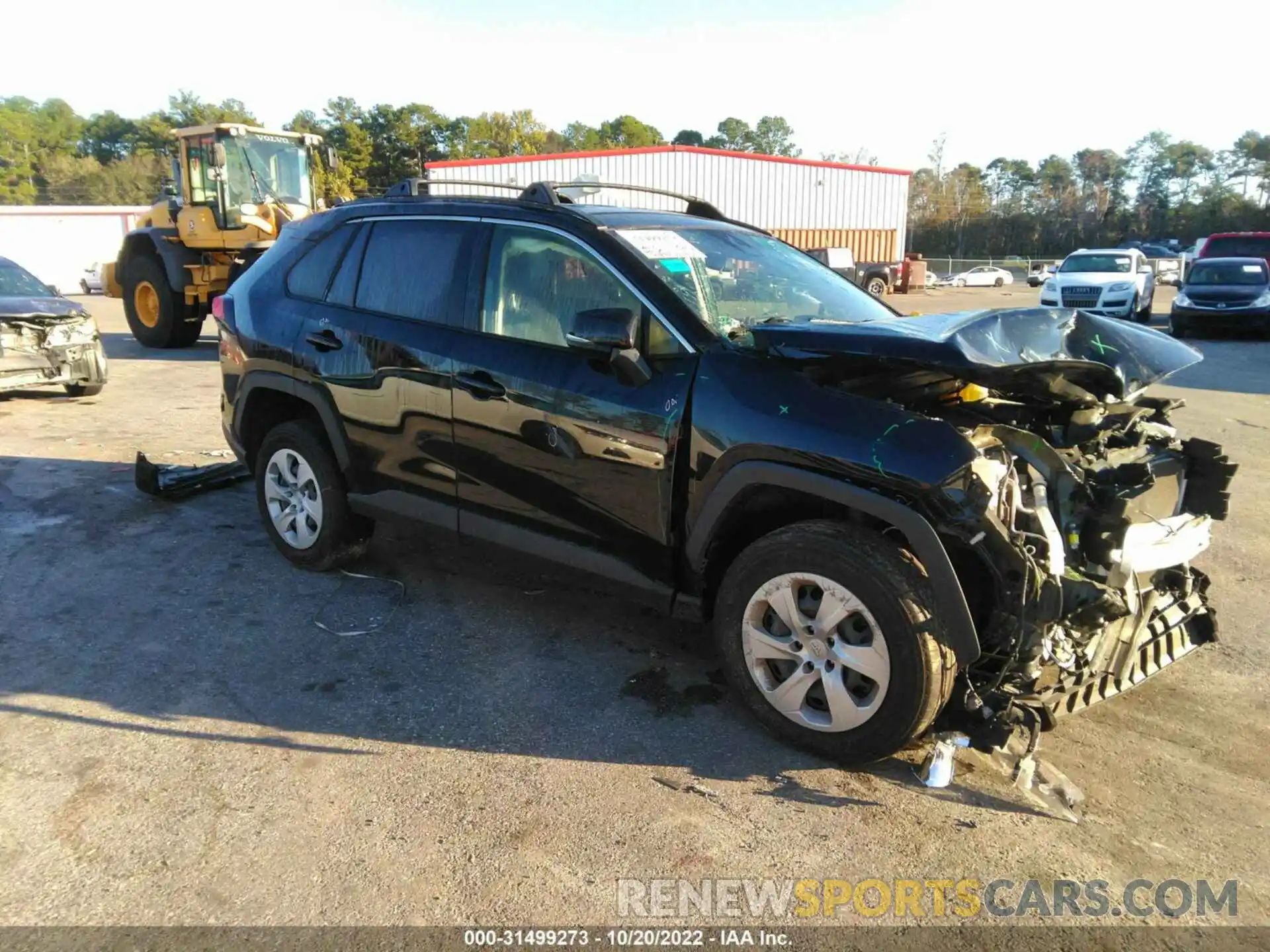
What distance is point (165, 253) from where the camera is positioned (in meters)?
14.4

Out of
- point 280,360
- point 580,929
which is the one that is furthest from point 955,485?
point 280,360

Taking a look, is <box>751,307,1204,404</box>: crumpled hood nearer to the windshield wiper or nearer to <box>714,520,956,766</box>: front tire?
<box>714,520,956,766</box>: front tire

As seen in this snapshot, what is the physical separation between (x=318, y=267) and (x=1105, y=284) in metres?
18.8

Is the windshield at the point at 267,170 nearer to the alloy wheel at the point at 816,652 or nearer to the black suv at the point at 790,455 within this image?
the black suv at the point at 790,455

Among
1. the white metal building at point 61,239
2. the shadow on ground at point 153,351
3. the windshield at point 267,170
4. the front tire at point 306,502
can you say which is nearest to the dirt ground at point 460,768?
the front tire at point 306,502

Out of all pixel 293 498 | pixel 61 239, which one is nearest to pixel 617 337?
pixel 293 498

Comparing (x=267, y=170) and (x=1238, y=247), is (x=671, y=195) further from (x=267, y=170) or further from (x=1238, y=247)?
(x=1238, y=247)

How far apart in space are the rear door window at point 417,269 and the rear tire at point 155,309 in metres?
11.7

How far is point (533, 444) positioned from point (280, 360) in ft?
6.11

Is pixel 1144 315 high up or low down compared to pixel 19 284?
down

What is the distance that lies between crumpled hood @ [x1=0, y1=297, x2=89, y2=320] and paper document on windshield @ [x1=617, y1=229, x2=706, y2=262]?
8130 millimetres

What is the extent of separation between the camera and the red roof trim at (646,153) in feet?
95.6

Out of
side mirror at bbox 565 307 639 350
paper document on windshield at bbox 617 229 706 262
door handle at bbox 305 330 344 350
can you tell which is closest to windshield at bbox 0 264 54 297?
door handle at bbox 305 330 344 350

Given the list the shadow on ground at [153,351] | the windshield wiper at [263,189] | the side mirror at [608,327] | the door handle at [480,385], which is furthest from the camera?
the windshield wiper at [263,189]
